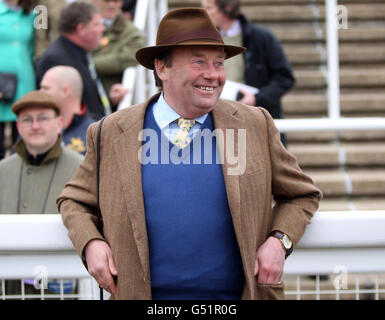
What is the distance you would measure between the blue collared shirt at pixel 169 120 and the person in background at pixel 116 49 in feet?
11.3

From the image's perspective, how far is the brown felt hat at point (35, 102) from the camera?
14.2ft

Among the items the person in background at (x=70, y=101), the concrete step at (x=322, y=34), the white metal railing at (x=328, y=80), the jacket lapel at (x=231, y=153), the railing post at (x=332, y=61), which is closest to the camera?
the jacket lapel at (x=231, y=153)

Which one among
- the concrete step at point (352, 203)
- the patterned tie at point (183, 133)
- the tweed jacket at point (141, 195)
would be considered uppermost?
the concrete step at point (352, 203)

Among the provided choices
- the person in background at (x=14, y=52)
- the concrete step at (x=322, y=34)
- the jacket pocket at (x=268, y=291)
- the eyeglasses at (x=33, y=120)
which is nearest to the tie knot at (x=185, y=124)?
the jacket pocket at (x=268, y=291)

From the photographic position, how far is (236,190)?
2506mm

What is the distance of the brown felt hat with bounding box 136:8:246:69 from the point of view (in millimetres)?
2639

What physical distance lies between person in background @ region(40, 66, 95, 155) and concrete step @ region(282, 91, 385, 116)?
3139 mm

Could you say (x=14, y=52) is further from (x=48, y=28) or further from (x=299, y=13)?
(x=299, y=13)

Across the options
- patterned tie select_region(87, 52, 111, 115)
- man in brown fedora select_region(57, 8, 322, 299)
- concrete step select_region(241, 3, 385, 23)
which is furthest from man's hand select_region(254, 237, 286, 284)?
concrete step select_region(241, 3, 385, 23)

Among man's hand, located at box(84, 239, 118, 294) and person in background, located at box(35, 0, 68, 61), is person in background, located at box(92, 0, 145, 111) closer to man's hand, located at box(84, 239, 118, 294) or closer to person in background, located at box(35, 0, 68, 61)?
person in background, located at box(35, 0, 68, 61)

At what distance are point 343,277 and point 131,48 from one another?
3.94 m

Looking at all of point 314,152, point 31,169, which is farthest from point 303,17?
point 31,169

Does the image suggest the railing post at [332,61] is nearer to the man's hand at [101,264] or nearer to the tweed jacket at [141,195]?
the tweed jacket at [141,195]

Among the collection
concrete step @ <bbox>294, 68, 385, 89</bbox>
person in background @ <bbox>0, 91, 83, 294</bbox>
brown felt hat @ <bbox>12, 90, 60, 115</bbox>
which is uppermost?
concrete step @ <bbox>294, 68, 385, 89</bbox>
